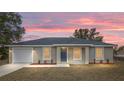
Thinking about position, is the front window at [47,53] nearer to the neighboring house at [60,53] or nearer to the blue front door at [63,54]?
the neighboring house at [60,53]

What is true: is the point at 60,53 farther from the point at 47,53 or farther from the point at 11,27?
the point at 11,27

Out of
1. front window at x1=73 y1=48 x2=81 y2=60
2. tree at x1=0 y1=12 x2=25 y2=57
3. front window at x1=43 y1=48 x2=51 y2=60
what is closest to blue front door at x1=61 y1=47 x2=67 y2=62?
front window at x1=73 y1=48 x2=81 y2=60

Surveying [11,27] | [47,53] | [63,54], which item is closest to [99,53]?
[63,54]

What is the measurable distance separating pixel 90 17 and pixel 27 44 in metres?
10.3

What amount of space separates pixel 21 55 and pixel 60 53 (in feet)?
13.5

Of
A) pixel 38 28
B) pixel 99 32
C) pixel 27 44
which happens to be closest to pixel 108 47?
pixel 27 44

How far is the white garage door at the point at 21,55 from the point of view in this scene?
2881 centimetres

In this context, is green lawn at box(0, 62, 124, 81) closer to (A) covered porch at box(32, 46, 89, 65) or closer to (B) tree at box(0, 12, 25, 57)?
(A) covered porch at box(32, 46, 89, 65)

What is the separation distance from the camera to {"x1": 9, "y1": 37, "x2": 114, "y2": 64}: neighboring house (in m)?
28.0

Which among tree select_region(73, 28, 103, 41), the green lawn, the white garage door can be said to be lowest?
the green lawn

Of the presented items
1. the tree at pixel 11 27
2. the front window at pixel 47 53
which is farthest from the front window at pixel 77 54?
the tree at pixel 11 27

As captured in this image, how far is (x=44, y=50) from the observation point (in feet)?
94.0

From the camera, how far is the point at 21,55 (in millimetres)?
28891
